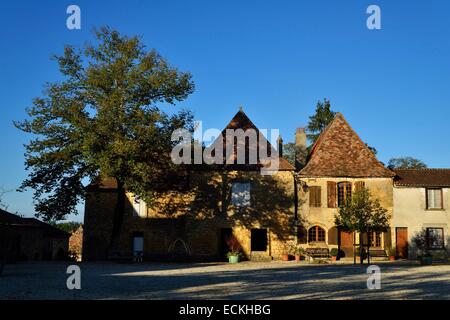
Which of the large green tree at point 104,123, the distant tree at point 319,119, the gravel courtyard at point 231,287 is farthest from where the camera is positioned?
the distant tree at point 319,119

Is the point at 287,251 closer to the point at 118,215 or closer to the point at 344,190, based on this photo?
the point at 344,190

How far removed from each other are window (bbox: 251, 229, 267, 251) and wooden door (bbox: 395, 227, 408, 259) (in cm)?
852

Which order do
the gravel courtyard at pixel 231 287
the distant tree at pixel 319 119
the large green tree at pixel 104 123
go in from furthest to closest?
1. the distant tree at pixel 319 119
2. the large green tree at pixel 104 123
3. the gravel courtyard at pixel 231 287

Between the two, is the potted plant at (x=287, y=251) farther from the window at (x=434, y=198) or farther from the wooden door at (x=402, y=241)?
the window at (x=434, y=198)

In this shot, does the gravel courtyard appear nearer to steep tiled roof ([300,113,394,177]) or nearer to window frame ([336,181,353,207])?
window frame ([336,181,353,207])

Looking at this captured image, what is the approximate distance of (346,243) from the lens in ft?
104

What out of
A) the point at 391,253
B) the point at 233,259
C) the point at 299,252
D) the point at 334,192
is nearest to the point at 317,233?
the point at 299,252

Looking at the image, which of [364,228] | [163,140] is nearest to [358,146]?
[364,228]

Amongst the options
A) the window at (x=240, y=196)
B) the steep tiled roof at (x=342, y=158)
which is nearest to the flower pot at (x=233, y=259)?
the window at (x=240, y=196)

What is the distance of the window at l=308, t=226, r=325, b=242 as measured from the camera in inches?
1258

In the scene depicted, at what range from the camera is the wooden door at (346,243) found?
31438 mm

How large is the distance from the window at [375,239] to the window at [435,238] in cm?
321

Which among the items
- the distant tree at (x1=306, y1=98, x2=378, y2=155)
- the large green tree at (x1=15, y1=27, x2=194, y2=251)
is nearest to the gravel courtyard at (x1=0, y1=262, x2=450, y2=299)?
the large green tree at (x1=15, y1=27, x2=194, y2=251)
